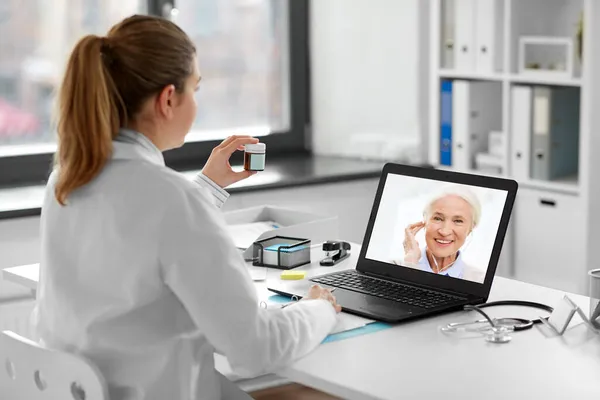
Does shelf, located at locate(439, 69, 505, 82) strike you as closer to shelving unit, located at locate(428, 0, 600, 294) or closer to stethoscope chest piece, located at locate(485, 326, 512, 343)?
shelving unit, located at locate(428, 0, 600, 294)

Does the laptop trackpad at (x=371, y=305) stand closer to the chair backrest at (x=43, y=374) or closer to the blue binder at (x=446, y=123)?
the chair backrest at (x=43, y=374)

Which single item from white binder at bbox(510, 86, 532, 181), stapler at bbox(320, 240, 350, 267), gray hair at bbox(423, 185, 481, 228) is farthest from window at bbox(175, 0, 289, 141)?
gray hair at bbox(423, 185, 481, 228)

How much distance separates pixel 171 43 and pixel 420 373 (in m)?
0.67

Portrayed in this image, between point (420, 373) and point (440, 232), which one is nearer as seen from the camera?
point (420, 373)

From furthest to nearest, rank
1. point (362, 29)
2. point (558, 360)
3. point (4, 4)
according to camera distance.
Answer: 1. point (362, 29)
2. point (4, 4)
3. point (558, 360)

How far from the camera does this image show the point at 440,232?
2.08m

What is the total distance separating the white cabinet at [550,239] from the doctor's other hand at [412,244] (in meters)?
1.37

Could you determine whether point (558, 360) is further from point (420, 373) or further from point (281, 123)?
point (281, 123)

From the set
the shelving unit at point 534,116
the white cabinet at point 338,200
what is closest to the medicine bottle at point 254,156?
the white cabinet at point 338,200

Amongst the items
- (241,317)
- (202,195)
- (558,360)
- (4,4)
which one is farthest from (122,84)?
(4,4)

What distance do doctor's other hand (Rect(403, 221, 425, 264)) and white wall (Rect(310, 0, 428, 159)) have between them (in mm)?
1861

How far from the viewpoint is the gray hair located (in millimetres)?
2061

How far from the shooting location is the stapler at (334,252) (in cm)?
237

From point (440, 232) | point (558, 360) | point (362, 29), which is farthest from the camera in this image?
point (362, 29)
